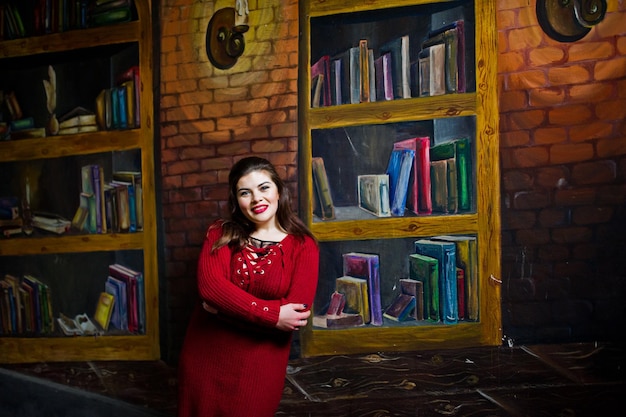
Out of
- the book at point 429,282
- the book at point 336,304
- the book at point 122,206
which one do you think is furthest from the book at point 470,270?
the book at point 122,206

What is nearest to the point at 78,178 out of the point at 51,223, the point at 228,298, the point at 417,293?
the point at 51,223

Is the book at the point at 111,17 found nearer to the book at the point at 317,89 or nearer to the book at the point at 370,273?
the book at the point at 317,89

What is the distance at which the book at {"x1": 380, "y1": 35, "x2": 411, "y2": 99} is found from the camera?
2514 millimetres

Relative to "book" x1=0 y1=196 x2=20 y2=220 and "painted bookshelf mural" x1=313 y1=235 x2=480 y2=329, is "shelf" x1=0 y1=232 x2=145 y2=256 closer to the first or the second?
"book" x1=0 y1=196 x2=20 y2=220

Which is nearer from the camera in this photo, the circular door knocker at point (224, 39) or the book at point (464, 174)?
the book at point (464, 174)

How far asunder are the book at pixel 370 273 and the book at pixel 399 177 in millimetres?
255

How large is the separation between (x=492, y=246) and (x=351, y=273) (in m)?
0.67

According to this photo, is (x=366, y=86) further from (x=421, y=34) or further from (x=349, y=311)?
(x=349, y=311)

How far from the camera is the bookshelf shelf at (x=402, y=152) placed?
7.99 feet

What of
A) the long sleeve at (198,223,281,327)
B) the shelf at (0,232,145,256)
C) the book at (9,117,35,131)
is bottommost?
the long sleeve at (198,223,281,327)

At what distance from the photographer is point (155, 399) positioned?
278 cm

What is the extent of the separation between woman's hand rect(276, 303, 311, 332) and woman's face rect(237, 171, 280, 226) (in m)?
0.38

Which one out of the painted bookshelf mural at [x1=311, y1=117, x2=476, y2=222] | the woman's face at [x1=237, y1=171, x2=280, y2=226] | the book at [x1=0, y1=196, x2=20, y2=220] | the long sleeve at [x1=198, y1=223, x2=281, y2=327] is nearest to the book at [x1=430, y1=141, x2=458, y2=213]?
the painted bookshelf mural at [x1=311, y1=117, x2=476, y2=222]

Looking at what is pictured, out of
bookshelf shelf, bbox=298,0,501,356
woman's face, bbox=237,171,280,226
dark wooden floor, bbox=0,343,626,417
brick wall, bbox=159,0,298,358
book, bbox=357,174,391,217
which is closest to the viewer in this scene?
woman's face, bbox=237,171,280,226
